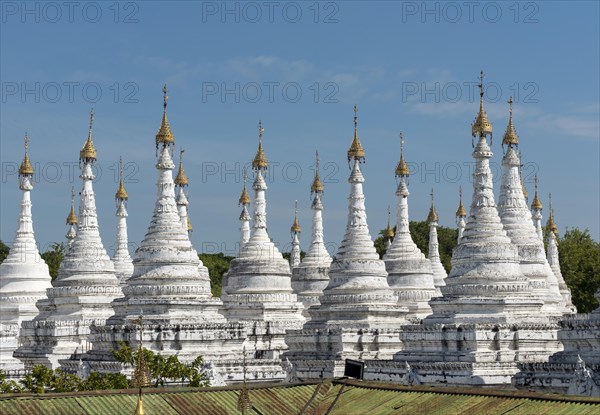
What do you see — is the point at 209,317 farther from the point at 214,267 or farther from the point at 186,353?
the point at 214,267

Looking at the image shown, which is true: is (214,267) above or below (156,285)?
above

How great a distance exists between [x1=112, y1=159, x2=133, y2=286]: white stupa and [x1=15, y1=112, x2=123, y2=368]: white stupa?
5156 mm

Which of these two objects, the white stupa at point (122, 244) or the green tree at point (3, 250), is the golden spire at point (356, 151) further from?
the green tree at point (3, 250)

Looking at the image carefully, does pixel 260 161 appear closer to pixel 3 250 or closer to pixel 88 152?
pixel 88 152

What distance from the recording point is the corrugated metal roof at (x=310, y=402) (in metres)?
29.9

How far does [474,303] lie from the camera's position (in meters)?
47.3

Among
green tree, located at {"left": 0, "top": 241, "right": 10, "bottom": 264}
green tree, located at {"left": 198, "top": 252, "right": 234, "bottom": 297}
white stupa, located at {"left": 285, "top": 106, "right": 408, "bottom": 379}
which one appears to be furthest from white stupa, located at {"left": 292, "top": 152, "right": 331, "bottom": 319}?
green tree, located at {"left": 0, "top": 241, "right": 10, "bottom": 264}

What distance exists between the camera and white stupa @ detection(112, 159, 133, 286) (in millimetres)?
66500

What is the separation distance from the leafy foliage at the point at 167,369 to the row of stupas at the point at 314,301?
5.76ft

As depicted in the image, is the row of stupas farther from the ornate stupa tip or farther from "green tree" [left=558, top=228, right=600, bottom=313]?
"green tree" [left=558, top=228, right=600, bottom=313]

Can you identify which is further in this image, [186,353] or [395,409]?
[186,353]

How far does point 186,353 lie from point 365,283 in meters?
9.22

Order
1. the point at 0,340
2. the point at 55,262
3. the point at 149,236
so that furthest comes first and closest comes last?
the point at 55,262
the point at 0,340
the point at 149,236

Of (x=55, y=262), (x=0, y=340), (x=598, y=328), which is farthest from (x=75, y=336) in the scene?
(x=55, y=262)
